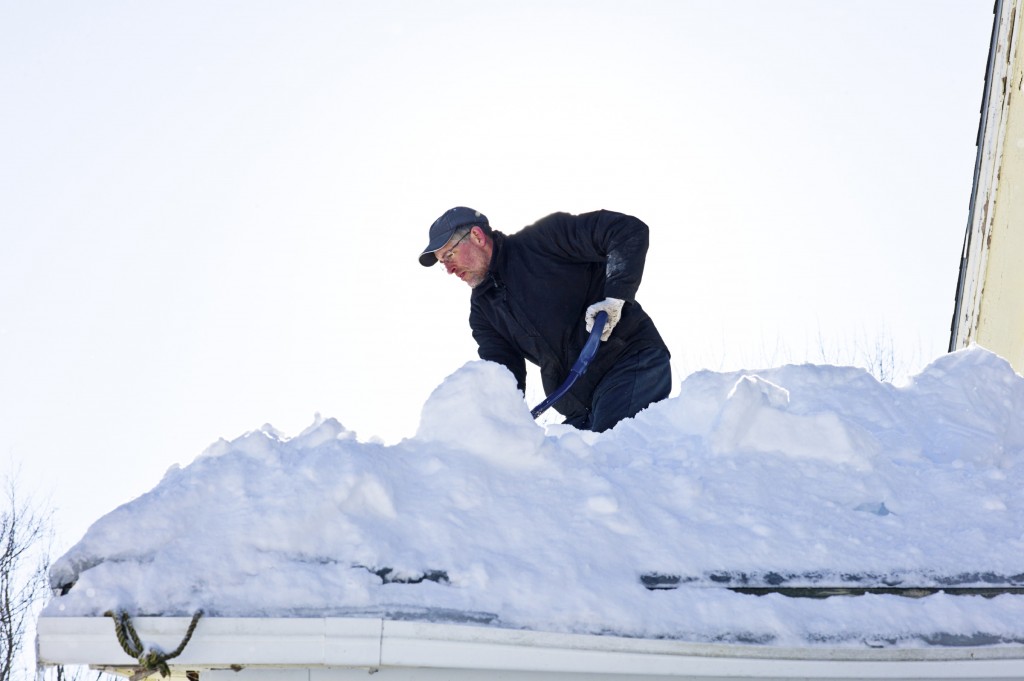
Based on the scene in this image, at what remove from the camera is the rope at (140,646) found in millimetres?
2246

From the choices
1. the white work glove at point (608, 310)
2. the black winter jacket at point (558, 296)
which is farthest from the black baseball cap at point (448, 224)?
the white work glove at point (608, 310)

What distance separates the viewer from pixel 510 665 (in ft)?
7.75

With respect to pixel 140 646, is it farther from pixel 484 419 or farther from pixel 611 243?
pixel 611 243

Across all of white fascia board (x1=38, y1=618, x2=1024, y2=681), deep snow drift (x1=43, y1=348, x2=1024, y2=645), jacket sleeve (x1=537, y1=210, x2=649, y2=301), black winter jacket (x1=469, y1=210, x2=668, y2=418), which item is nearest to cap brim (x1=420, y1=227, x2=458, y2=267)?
black winter jacket (x1=469, y1=210, x2=668, y2=418)

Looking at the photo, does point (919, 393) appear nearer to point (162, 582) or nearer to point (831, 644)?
point (831, 644)

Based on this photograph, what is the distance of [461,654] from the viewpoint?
233 centimetres

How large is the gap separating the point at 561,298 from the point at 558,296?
0.01 m

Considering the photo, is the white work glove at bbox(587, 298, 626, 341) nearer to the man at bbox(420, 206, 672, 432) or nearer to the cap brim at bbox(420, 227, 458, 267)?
the man at bbox(420, 206, 672, 432)

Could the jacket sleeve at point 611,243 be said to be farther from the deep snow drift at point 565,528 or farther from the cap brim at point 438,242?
the deep snow drift at point 565,528

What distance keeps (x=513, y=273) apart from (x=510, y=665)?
2202 mm

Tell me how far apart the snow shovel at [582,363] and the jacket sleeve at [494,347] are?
0.37m

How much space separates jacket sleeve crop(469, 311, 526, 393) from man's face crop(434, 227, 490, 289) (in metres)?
0.28

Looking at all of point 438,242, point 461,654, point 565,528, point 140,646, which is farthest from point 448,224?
point 140,646

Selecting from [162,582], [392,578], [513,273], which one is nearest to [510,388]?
[392,578]
